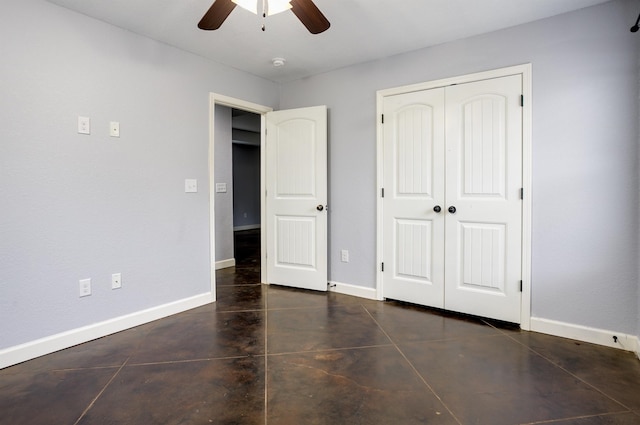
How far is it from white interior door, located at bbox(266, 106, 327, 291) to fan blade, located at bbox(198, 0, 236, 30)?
1787 mm

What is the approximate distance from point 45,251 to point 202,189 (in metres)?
1.33

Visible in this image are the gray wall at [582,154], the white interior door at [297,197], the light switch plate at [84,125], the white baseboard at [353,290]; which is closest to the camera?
the gray wall at [582,154]

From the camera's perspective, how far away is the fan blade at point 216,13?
72.1 inches

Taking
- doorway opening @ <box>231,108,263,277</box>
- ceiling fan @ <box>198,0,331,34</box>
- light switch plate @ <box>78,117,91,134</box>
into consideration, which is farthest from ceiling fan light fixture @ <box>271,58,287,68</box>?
doorway opening @ <box>231,108,263,277</box>

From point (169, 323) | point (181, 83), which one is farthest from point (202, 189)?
point (169, 323)

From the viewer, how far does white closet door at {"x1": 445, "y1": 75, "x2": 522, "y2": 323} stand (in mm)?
2768

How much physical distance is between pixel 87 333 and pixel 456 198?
123 inches

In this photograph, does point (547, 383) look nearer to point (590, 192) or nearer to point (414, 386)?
point (414, 386)

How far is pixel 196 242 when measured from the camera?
333cm

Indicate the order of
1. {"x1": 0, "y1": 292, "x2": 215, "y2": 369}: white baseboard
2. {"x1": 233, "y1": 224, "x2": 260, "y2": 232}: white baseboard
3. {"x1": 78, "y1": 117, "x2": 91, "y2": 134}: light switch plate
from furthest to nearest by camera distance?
{"x1": 233, "y1": 224, "x2": 260, "y2": 232}: white baseboard < {"x1": 78, "y1": 117, "x2": 91, "y2": 134}: light switch plate < {"x1": 0, "y1": 292, "x2": 215, "y2": 369}: white baseboard

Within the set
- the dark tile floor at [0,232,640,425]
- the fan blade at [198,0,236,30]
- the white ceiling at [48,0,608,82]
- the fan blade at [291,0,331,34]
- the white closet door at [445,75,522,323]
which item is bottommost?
the dark tile floor at [0,232,640,425]

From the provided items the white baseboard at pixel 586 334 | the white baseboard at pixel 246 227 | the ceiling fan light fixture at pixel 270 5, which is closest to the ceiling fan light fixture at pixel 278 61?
the ceiling fan light fixture at pixel 270 5

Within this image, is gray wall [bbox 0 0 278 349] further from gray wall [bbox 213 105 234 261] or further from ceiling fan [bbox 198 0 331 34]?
gray wall [bbox 213 105 234 261]

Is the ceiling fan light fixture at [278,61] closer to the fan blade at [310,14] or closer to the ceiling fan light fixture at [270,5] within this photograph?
the fan blade at [310,14]
